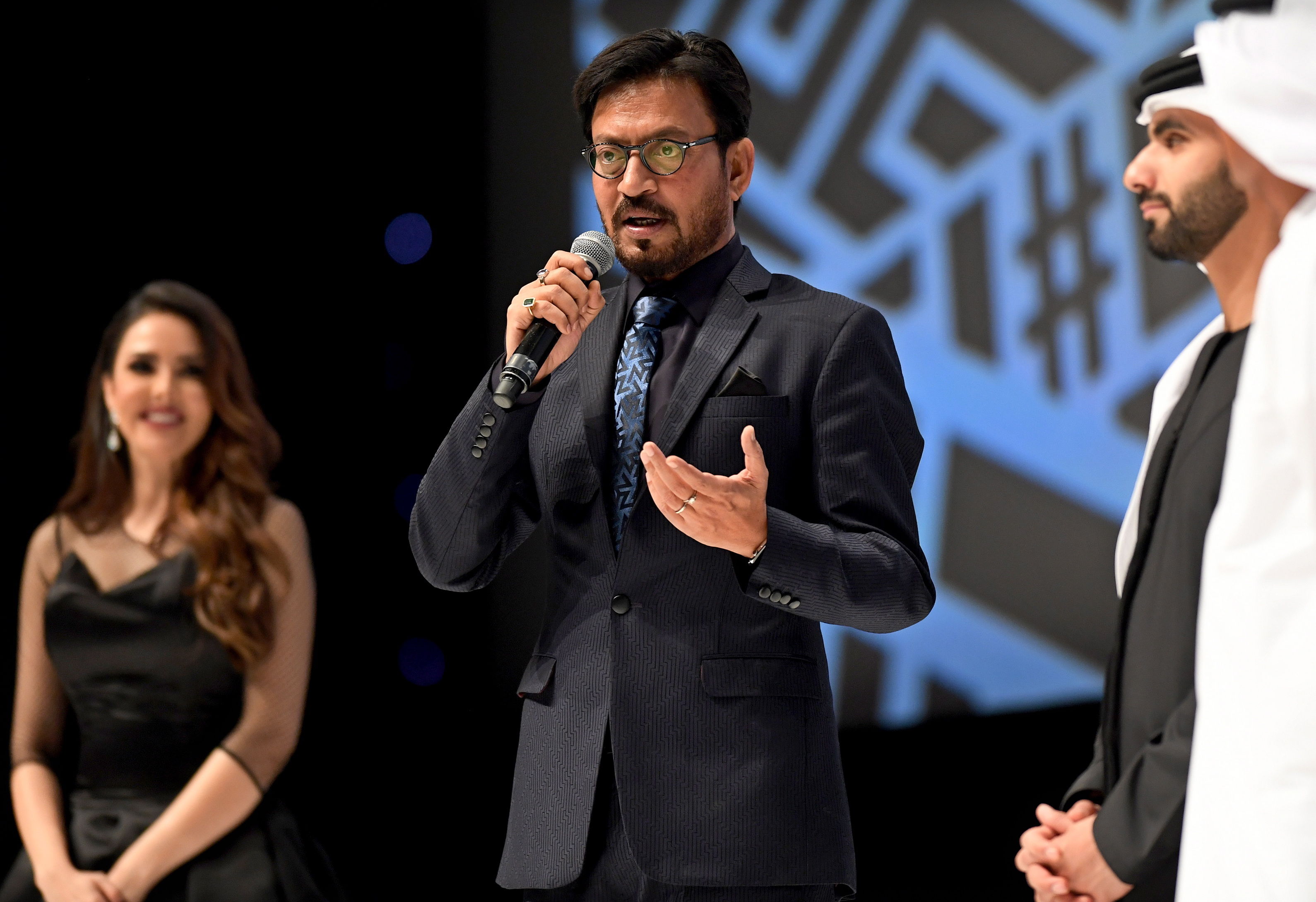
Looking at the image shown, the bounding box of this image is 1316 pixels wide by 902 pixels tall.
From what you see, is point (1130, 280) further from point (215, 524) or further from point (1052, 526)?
point (215, 524)

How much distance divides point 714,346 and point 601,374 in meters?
0.17

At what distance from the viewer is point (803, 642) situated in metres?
1.79

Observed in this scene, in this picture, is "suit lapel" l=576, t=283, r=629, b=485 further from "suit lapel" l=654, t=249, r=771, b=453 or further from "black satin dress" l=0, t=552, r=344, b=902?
"black satin dress" l=0, t=552, r=344, b=902

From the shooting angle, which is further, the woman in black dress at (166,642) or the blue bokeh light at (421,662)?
the blue bokeh light at (421,662)

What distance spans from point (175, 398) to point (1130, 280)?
2784mm

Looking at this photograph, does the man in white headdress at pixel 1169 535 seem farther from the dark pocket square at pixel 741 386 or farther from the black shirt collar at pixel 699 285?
the black shirt collar at pixel 699 285

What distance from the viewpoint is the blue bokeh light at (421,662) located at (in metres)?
3.91

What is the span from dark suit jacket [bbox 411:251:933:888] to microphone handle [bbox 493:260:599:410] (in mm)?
126

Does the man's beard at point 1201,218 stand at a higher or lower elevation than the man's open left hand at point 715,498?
higher

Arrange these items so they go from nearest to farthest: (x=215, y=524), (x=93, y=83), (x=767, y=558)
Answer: (x=767, y=558) → (x=215, y=524) → (x=93, y=83)

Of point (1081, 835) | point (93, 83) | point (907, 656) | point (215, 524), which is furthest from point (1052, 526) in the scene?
point (93, 83)

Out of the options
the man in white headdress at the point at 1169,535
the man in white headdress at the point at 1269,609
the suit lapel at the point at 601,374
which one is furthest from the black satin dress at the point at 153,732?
the man in white headdress at the point at 1269,609

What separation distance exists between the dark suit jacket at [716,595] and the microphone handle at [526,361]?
0.41ft

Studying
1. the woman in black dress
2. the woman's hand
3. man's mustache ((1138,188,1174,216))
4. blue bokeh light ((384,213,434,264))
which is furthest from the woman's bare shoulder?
man's mustache ((1138,188,1174,216))
